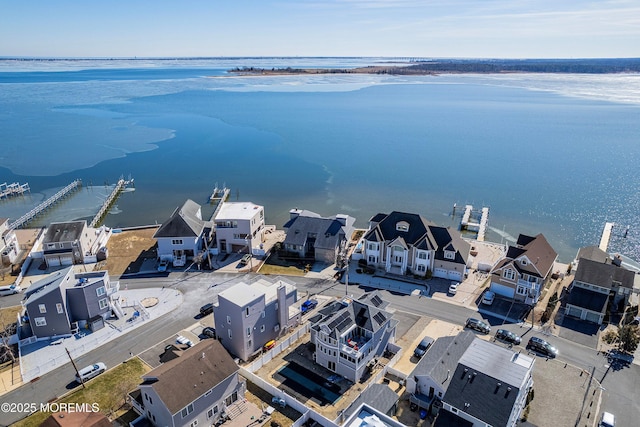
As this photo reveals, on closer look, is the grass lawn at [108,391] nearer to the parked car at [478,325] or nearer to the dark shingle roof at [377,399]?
the dark shingle roof at [377,399]

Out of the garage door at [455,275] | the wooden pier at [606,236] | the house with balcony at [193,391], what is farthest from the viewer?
the wooden pier at [606,236]

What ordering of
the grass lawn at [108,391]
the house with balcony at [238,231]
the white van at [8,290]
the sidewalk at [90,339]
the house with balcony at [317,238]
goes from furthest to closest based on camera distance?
1. the house with balcony at [238,231]
2. the house with balcony at [317,238]
3. the white van at [8,290]
4. the sidewalk at [90,339]
5. the grass lawn at [108,391]

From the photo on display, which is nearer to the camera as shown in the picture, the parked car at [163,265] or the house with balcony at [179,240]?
the parked car at [163,265]

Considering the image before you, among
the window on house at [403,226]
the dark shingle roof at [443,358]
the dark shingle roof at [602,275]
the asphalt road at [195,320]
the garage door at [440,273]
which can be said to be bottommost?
the asphalt road at [195,320]

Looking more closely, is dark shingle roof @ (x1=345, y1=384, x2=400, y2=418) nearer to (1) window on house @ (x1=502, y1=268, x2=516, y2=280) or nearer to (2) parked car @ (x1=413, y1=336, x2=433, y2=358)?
A: (2) parked car @ (x1=413, y1=336, x2=433, y2=358)

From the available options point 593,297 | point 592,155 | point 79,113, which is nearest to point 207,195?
point 593,297

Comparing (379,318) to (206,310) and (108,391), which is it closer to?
(206,310)

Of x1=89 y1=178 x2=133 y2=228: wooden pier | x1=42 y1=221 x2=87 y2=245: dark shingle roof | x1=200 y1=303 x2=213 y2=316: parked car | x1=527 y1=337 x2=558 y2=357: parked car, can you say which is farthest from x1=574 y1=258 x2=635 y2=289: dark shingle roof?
x1=89 y1=178 x2=133 y2=228: wooden pier

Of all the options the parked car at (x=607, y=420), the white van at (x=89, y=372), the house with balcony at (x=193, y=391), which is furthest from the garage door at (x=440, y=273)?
the white van at (x=89, y=372)

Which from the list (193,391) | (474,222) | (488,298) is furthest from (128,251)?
(474,222)
